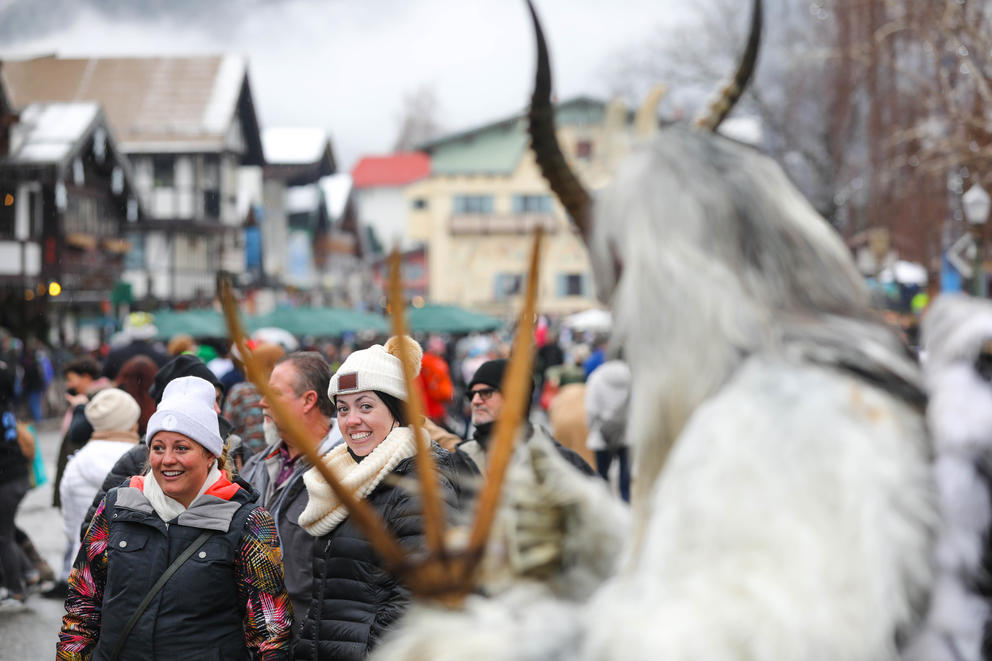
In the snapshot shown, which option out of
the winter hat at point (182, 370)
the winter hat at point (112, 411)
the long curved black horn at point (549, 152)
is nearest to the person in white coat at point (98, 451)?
the winter hat at point (112, 411)

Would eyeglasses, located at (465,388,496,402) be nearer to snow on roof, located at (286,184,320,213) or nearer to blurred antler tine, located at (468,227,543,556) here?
blurred antler tine, located at (468,227,543,556)

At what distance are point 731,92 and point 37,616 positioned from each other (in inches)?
310

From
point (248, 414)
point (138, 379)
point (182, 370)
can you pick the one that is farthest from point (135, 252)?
point (182, 370)

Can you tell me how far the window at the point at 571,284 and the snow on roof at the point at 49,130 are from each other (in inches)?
982

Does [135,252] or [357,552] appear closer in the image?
[357,552]

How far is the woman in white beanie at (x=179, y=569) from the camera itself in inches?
125

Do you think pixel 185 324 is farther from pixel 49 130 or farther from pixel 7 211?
pixel 49 130

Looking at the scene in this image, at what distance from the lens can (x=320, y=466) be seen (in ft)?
4.04

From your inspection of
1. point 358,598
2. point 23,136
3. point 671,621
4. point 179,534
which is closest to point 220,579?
point 179,534

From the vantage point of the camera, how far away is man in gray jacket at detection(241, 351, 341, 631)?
12.7 ft

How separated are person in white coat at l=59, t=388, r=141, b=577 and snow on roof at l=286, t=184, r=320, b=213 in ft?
159

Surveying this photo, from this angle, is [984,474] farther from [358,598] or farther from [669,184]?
[358,598]

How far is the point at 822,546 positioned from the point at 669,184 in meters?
0.53

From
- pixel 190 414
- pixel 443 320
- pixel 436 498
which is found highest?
pixel 436 498
